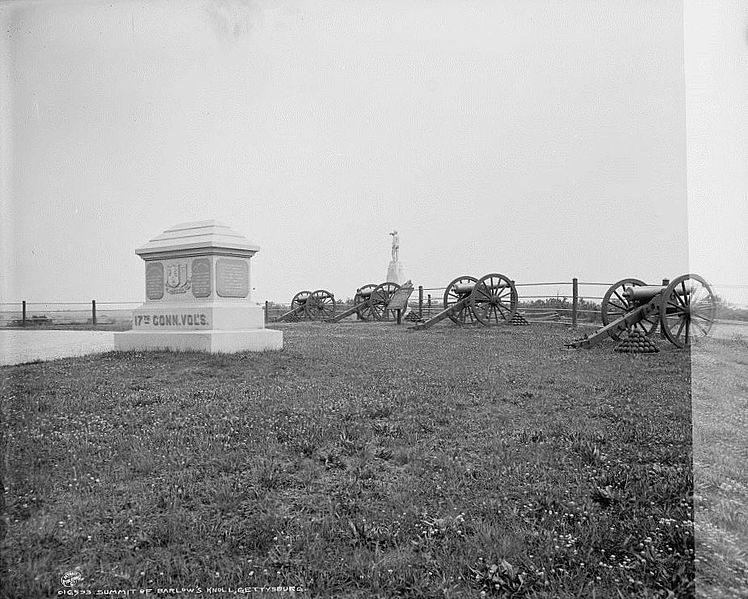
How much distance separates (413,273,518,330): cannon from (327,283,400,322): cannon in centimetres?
371

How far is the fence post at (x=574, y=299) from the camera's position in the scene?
4552mm

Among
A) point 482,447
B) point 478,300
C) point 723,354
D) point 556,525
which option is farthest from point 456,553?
point 478,300

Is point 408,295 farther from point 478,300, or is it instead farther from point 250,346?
point 250,346

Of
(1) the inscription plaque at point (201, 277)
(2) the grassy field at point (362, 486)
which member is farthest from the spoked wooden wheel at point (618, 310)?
(1) the inscription plaque at point (201, 277)

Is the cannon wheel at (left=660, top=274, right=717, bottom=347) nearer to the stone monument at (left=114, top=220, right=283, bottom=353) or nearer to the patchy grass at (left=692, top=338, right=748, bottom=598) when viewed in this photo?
the patchy grass at (left=692, top=338, right=748, bottom=598)

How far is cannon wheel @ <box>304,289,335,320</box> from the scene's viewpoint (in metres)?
10.1

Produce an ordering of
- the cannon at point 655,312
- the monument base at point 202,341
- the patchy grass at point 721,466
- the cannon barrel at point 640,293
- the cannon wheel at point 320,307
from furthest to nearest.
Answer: the cannon wheel at point 320,307 → the monument base at point 202,341 → the cannon barrel at point 640,293 → the cannon at point 655,312 → the patchy grass at point 721,466

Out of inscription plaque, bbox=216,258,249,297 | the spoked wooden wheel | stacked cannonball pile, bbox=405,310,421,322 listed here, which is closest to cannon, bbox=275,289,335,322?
stacked cannonball pile, bbox=405,310,421,322

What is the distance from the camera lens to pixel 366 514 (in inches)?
84.7

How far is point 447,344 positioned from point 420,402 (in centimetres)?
333

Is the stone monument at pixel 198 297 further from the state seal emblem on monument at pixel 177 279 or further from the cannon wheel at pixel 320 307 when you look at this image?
the cannon wheel at pixel 320 307

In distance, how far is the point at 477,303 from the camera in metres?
10.3

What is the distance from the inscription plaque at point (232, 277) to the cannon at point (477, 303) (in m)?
4.39

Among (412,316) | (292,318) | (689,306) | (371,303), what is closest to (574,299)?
(689,306)
